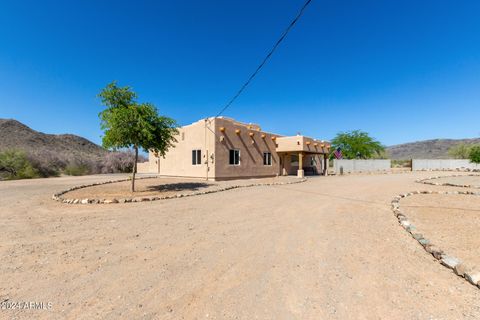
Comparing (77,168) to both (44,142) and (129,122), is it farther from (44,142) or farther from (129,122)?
(44,142)

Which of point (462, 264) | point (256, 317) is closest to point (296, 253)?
point (256, 317)

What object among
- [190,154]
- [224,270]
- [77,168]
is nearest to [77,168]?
[77,168]

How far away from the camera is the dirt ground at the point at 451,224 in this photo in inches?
162

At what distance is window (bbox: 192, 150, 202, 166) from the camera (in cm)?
1869

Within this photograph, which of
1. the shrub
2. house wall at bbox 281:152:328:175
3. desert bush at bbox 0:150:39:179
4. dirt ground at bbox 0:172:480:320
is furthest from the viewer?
the shrub

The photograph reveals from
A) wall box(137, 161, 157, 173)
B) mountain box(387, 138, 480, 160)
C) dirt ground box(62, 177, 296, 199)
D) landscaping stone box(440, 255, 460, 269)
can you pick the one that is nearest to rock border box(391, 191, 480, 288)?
landscaping stone box(440, 255, 460, 269)

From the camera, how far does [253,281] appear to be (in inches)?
121

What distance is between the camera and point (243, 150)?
64.3ft

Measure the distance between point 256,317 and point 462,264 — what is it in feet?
11.5

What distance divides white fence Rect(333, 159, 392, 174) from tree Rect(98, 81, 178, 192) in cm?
2653

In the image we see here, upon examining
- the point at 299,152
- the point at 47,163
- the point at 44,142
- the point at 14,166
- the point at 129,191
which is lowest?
the point at 129,191

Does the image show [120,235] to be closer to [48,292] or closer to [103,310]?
[48,292]

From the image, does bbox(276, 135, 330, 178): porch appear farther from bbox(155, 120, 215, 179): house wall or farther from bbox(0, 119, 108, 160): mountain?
bbox(0, 119, 108, 160): mountain

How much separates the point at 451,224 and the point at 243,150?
15041 millimetres
